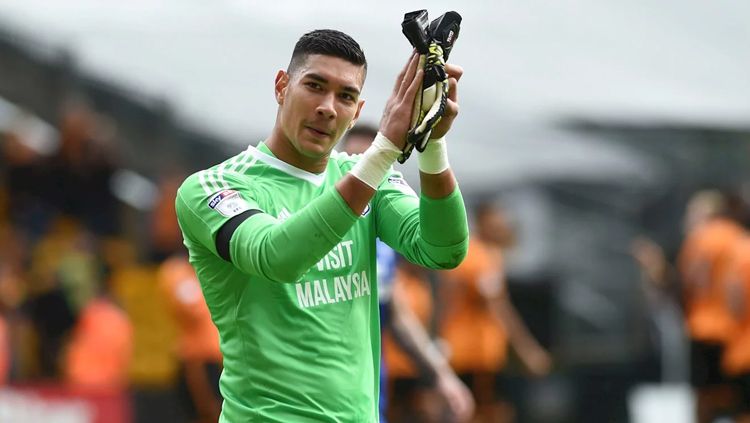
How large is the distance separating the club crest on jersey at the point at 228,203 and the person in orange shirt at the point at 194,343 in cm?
653

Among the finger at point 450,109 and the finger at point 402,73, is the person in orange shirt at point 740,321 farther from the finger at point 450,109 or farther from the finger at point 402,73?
the finger at point 402,73

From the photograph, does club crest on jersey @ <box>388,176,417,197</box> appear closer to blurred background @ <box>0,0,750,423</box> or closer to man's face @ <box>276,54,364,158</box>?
man's face @ <box>276,54,364,158</box>

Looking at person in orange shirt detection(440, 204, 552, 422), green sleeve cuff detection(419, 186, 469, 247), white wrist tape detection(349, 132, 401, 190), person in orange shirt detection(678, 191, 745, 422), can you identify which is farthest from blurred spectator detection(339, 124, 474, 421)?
person in orange shirt detection(678, 191, 745, 422)

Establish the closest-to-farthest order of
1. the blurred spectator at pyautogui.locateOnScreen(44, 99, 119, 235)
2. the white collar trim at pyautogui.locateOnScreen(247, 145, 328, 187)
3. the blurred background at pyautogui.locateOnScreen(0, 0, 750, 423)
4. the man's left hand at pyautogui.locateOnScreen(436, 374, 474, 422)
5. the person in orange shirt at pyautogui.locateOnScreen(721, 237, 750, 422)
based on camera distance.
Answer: the white collar trim at pyautogui.locateOnScreen(247, 145, 328, 187) → the man's left hand at pyautogui.locateOnScreen(436, 374, 474, 422) → the person in orange shirt at pyautogui.locateOnScreen(721, 237, 750, 422) → the blurred background at pyautogui.locateOnScreen(0, 0, 750, 423) → the blurred spectator at pyautogui.locateOnScreen(44, 99, 119, 235)

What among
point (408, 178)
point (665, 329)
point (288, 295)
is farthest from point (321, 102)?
point (665, 329)

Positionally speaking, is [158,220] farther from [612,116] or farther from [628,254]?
[612,116]

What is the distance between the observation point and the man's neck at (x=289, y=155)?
13.6ft

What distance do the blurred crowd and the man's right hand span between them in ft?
21.3

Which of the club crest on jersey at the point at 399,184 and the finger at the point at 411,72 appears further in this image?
the club crest on jersey at the point at 399,184

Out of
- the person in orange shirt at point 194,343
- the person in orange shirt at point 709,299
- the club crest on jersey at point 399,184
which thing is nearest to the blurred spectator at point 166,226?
the person in orange shirt at point 194,343

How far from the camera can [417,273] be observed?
1203cm

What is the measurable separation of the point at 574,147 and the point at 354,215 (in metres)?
12.2

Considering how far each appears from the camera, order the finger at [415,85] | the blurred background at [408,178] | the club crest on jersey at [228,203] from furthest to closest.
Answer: the blurred background at [408,178]
the club crest on jersey at [228,203]
the finger at [415,85]

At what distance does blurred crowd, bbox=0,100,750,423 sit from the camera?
10.6 metres
